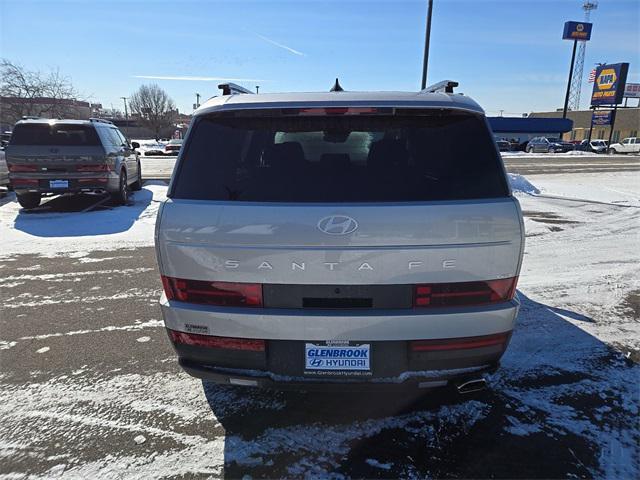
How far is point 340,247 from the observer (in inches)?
86.3

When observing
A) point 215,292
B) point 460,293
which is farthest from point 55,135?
point 460,293

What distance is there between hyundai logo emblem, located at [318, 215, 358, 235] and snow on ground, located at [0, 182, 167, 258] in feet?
15.9

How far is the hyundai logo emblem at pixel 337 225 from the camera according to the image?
218cm

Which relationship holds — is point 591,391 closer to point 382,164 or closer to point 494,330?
point 494,330

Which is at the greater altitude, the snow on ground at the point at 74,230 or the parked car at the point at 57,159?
the parked car at the point at 57,159

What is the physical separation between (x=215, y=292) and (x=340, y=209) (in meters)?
0.83

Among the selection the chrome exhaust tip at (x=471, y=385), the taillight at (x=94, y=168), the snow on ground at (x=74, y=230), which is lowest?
the snow on ground at (x=74, y=230)

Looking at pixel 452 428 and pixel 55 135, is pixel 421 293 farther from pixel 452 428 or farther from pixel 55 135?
pixel 55 135

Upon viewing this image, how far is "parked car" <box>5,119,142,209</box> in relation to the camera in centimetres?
908

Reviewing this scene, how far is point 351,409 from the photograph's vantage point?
9.39 feet

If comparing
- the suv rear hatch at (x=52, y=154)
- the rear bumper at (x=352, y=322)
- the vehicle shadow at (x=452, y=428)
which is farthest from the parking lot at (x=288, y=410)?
the suv rear hatch at (x=52, y=154)

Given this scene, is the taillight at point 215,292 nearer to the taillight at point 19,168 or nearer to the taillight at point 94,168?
the taillight at point 94,168

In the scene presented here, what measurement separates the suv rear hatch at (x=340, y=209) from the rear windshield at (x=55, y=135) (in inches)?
334

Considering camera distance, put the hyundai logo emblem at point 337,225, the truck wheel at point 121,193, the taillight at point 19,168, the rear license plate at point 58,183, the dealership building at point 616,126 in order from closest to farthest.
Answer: the hyundai logo emblem at point 337,225 < the taillight at point 19,168 < the rear license plate at point 58,183 < the truck wheel at point 121,193 < the dealership building at point 616,126
